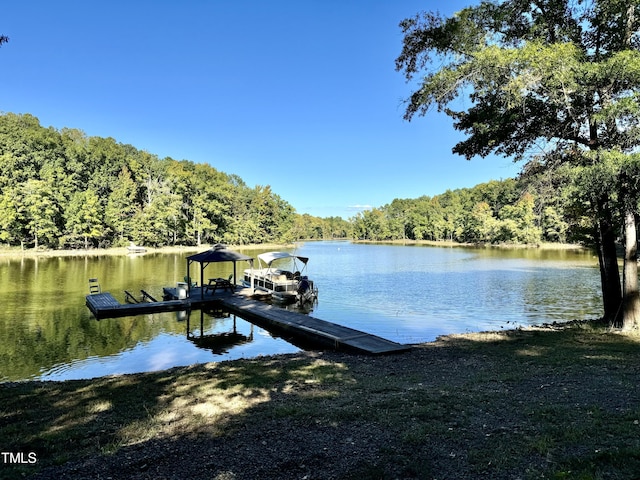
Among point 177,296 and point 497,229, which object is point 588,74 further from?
point 497,229

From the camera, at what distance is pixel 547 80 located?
845 centimetres

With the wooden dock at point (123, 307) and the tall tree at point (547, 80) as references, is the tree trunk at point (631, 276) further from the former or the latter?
the wooden dock at point (123, 307)

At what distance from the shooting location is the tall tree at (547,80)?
824 centimetres

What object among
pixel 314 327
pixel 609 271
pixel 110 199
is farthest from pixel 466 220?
pixel 314 327

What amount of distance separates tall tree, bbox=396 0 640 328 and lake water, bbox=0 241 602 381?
628cm

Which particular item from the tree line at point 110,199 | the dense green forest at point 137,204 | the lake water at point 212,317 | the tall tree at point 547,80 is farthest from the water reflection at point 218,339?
the tree line at point 110,199

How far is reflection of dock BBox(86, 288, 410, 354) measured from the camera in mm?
10570

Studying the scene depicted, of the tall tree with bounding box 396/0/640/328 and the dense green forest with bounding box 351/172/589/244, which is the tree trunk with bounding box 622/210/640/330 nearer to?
the tall tree with bounding box 396/0/640/328

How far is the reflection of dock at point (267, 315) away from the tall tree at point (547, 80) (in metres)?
5.92

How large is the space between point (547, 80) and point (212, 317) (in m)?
14.3

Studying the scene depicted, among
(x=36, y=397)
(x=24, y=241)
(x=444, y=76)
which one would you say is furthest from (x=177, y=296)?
(x=24, y=241)

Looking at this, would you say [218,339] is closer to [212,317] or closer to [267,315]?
[267,315]

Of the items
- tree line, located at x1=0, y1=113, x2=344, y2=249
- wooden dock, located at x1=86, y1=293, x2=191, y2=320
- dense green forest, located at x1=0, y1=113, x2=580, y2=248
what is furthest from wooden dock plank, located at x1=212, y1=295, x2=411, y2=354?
tree line, located at x1=0, y1=113, x2=344, y2=249

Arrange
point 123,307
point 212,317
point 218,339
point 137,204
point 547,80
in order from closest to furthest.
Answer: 1. point 547,80
2. point 218,339
3. point 123,307
4. point 212,317
5. point 137,204
